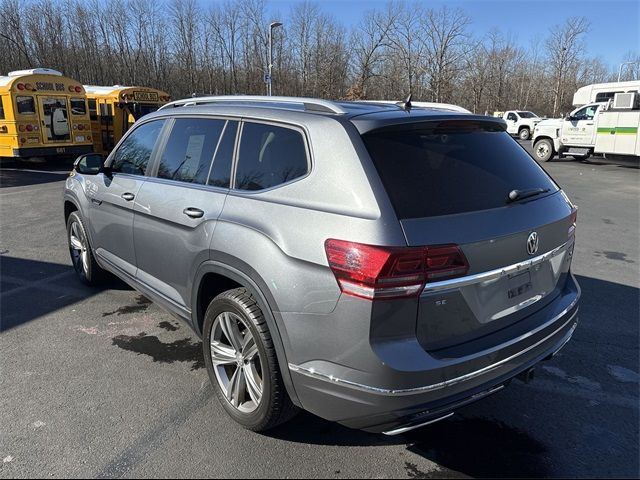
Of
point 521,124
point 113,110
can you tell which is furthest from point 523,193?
point 521,124

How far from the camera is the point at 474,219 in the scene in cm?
230

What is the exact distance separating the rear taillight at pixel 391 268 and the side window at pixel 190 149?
145cm

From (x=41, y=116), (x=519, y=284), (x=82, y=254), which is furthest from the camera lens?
(x=41, y=116)

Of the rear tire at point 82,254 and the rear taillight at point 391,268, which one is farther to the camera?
the rear tire at point 82,254

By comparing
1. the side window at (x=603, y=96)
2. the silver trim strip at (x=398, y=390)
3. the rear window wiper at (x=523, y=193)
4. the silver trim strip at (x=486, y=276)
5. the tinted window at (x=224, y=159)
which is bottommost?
the silver trim strip at (x=398, y=390)

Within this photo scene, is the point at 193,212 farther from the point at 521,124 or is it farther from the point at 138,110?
the point at 521,124

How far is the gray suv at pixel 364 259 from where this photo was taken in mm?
2113

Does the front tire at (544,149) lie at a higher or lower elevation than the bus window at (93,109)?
lower

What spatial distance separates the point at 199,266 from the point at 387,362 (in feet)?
4.74

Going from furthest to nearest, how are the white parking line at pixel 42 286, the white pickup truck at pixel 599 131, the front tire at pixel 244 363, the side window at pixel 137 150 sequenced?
the white pickup truck at pixel 599 131
the white parking line at pixel 42 286
the side window at pixel 137 150
the front tire at pixel 244 363

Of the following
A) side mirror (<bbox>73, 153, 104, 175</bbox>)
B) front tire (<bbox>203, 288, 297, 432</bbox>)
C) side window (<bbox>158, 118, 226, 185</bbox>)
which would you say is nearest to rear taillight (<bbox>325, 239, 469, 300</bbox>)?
front tire (<bbox>203, 288, 297, 432</bbox>)

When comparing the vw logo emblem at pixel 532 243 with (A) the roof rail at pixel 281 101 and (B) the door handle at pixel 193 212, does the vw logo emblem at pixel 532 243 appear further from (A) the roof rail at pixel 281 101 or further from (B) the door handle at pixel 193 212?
(B) the door handle at pixel 193 212

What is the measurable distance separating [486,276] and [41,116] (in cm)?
1736

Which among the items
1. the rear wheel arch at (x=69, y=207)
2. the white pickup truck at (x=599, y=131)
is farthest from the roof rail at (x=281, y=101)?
the white pickup truck at (x=599, y=131)
